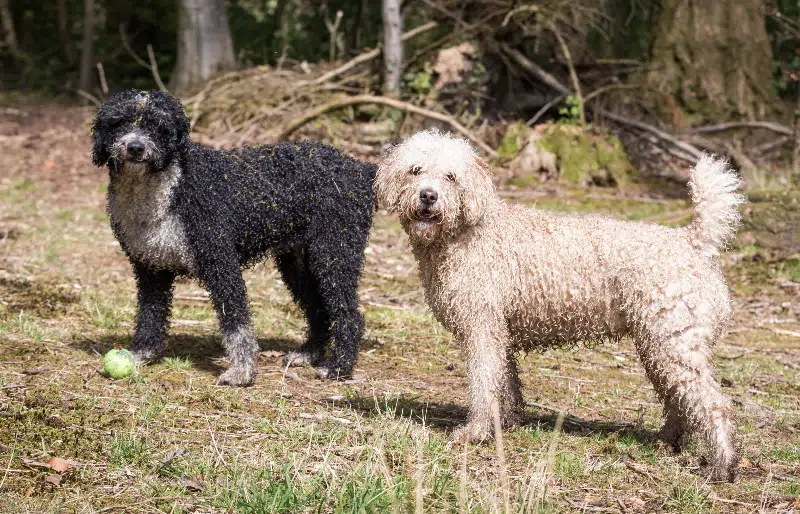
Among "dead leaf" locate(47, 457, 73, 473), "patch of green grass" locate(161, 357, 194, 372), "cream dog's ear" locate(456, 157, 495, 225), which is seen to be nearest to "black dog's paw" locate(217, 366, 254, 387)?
"patch of green grass" locate(161, 357, 194, 372)

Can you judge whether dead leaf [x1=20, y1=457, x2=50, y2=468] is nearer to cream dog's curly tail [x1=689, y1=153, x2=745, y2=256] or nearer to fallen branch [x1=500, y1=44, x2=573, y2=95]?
cream dog's curly tail [x1=689, y1=153, x2=745, y2=256]

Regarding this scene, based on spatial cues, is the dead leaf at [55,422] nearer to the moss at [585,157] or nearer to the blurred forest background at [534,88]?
the blurred forest background at [534,88]

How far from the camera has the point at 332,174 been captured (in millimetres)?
6105

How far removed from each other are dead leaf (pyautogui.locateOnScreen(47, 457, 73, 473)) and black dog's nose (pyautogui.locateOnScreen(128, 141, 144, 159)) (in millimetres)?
1911

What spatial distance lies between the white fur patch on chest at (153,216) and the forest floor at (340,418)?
2.45 ft

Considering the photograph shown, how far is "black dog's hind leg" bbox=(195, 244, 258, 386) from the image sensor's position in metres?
5.74

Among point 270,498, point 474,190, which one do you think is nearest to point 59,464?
point 270,498

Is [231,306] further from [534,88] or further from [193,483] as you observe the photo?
[534,88]

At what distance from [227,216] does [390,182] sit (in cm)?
144

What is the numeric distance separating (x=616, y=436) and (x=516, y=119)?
8916 mm

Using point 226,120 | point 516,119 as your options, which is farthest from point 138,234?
point 516,119

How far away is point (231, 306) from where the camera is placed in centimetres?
582

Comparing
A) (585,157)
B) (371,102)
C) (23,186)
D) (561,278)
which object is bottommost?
(23,186)

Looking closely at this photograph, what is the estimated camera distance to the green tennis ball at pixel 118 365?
559cm
